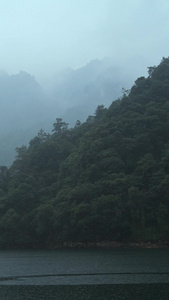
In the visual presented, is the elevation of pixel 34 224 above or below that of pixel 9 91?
below

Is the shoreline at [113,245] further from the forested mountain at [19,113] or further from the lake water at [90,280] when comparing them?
the forested mountain at [19,113]

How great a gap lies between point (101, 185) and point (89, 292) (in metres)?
41.5

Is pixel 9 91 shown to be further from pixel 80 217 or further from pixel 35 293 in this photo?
pixel 35 293

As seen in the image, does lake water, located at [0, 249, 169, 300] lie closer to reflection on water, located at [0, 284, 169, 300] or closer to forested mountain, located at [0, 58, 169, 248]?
reflection on water, located at [0, 284, 169, 300]

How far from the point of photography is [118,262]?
35.9 meters

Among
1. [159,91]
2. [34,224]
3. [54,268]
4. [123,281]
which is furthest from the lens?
[159,91]

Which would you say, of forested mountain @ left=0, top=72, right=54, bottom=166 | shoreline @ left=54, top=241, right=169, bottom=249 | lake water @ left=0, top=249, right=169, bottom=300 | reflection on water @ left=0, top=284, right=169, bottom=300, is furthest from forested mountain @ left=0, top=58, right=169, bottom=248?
forested mountain @ left=0, top=72, right=54, bottom=166

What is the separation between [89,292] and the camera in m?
22.4

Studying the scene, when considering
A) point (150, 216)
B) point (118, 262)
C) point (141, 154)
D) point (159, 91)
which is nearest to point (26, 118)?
point (159, 91)

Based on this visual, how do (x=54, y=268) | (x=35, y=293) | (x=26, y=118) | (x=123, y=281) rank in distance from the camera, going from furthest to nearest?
(x=26, y=118) < (x=54, y=268) < (x=123, y=281) < (x=35, y=293)

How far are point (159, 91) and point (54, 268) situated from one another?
61.0 meters

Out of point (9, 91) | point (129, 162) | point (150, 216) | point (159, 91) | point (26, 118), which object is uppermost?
point (9, 91)

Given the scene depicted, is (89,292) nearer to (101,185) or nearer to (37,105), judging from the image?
(101,185)

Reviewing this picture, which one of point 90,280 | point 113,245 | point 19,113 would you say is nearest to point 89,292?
point 90,280
